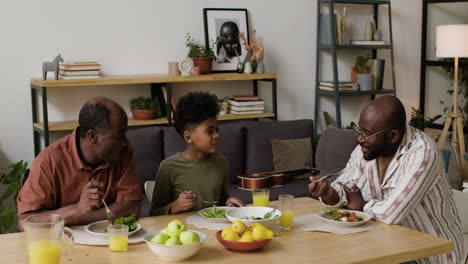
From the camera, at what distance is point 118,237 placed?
2.05m

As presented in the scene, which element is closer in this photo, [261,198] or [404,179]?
[404,179]

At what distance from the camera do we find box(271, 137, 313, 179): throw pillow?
478cm

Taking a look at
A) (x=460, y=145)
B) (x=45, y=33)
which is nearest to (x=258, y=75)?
(x=45, y=33)

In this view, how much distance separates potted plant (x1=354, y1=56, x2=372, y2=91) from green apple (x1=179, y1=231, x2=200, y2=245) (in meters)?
3.83

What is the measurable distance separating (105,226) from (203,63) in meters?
2.69

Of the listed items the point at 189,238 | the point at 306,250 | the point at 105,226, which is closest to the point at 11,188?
the point at 105,226

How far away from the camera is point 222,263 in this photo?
1.98m

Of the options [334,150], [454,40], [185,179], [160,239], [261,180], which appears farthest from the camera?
[454,40]

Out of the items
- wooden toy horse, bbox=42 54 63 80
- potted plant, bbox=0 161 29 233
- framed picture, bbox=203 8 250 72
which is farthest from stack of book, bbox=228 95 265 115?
potted plant, bbox=0 161 29 233

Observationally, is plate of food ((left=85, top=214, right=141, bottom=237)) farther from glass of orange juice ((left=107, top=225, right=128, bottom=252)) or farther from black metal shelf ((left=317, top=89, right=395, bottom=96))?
black metal shelf ((left=317, top=89, right=395, bottom=96))

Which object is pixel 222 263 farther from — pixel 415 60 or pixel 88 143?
pixel 415 60

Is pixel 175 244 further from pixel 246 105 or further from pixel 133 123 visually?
pixel 246 105

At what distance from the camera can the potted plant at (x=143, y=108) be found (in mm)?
4668

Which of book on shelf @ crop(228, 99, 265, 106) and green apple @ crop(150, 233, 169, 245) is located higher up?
book on shelf @ crop(228, 99, 265, 106)
